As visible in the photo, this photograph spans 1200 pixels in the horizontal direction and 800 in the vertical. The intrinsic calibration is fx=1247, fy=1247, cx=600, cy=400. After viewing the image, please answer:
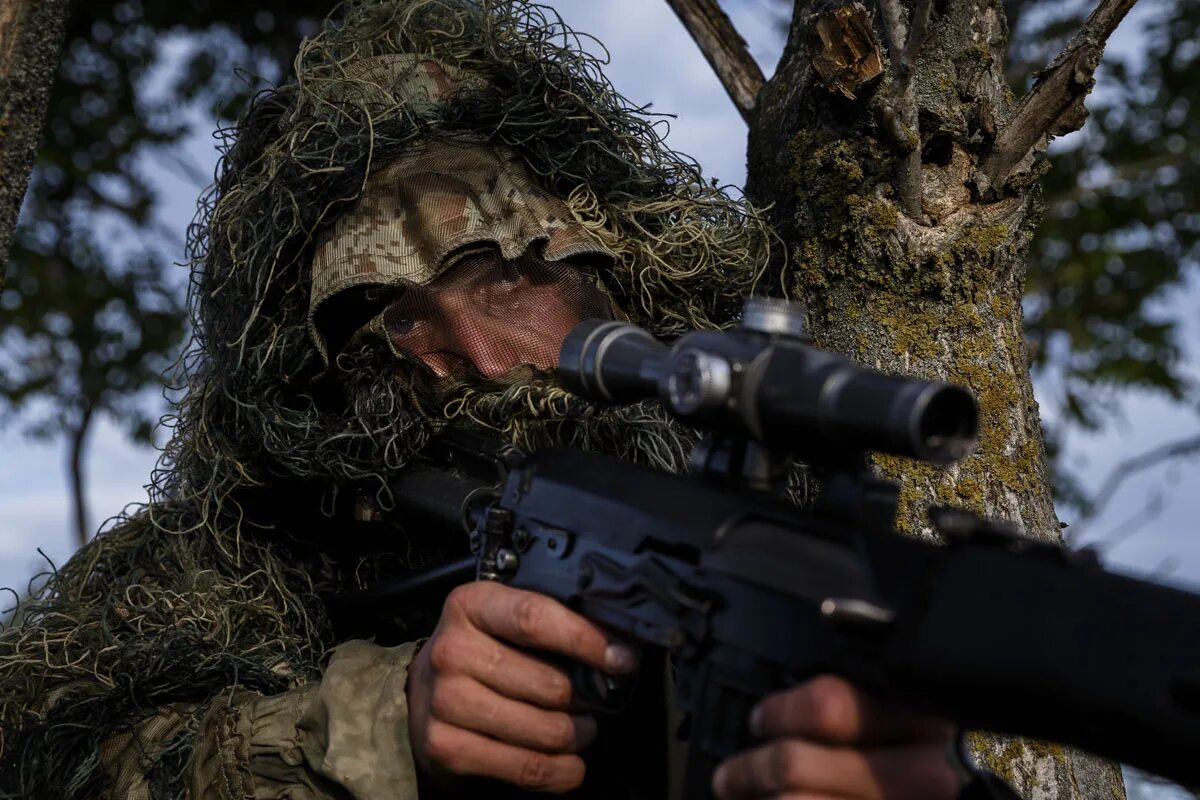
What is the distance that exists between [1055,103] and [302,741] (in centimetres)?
189

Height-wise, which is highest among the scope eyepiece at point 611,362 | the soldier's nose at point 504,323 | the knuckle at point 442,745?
the soldier's nose at point 504,323

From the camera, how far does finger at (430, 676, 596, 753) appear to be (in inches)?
79.9

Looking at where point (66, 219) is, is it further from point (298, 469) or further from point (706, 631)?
point (706, 631)

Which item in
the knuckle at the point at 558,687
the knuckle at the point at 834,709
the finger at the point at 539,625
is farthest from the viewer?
the knuckle at the point at 558,687

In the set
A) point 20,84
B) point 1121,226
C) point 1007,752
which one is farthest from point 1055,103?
point 1121,226

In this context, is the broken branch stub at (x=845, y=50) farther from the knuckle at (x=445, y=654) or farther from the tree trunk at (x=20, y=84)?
the tree trunk at (x=20, y=84)

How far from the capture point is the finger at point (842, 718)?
1498mm

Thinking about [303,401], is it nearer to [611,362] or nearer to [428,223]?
[428,223]

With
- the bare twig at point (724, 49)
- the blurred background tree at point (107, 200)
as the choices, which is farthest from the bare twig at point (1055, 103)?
the blurred background tree at point (107, 200)

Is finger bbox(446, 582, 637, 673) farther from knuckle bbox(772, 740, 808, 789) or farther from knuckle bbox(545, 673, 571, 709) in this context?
knuckle bbox(772, 740, 808, 789)

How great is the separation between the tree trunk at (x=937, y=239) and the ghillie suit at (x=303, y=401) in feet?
1.09

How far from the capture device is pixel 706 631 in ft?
5.43

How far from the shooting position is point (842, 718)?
1.50 meters

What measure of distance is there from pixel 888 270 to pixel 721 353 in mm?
940
